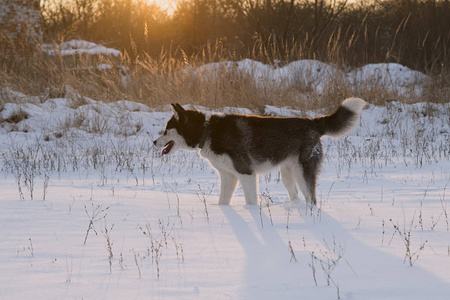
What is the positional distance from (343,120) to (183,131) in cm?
182

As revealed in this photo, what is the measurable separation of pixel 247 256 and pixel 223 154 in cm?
230

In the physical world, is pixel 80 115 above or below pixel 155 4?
below

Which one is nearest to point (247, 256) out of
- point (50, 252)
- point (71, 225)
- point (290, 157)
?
point (50, 252)

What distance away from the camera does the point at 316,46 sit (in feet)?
71.6

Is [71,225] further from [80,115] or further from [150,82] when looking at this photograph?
[150,82]

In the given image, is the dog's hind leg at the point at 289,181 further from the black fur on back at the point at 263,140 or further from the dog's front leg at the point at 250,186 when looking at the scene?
the dog's front leg at the point at 250,186

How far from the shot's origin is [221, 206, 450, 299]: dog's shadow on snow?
288 centimetres

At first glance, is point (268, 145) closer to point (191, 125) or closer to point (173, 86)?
point (191, 125)

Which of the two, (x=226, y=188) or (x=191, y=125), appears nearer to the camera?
(x=226, y=188)

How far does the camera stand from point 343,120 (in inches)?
222

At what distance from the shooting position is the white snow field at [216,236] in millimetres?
2968

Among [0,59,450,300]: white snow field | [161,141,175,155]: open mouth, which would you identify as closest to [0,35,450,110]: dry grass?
[0,59,450,300]: white snow field

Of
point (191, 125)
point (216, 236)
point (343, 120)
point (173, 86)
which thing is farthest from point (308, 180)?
point (173, 86)

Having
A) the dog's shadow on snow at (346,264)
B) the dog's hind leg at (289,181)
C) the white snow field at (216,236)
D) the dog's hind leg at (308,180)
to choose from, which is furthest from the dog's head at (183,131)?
the dog's shadow on snow at (346,264)
